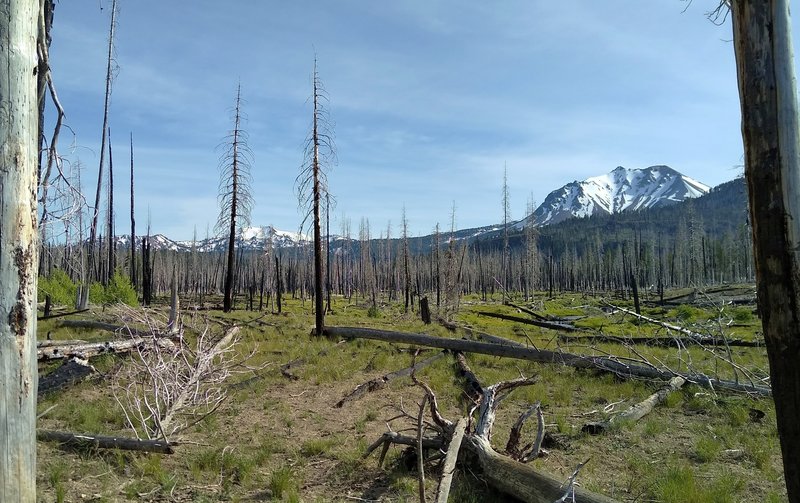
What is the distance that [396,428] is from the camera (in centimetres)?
845

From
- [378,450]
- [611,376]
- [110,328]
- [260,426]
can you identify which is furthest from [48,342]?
[611,376]

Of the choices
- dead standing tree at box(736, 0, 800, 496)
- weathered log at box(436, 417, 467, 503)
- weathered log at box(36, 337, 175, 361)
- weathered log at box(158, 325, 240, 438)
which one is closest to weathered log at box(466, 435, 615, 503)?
weathered log at box(436, 417, 467, 503)

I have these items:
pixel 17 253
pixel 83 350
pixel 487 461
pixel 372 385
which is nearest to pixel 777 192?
pixel 487 461

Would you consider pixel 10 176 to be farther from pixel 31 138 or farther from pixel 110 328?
pixel 110 328

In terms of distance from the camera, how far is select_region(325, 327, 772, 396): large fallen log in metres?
9.29

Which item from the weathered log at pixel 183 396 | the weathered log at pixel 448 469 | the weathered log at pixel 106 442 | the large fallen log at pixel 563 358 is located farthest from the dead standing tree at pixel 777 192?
the weathered log at pixel 183 396

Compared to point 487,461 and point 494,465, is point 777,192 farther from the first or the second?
point 487,461

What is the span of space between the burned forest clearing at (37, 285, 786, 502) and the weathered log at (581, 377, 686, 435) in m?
0.03

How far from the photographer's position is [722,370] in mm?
12273

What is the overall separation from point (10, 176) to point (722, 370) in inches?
575

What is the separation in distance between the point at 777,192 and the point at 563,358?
10112 millimetres

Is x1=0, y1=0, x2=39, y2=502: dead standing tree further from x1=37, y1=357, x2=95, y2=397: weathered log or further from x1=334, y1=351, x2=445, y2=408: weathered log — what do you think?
x1=37, y1=357, x2=95, y2=397: weathered log

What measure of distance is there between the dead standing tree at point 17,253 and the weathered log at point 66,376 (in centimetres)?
847

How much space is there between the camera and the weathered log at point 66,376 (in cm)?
953
